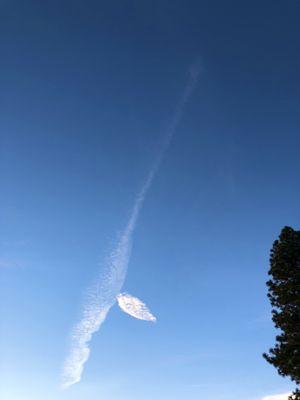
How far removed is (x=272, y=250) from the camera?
1275 inches

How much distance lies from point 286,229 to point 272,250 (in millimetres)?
1910

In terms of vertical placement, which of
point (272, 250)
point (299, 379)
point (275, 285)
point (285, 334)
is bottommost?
point (299, 379)

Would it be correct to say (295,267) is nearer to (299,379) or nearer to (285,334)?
(285,334)

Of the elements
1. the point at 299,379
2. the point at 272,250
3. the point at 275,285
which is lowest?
the point at 299,379

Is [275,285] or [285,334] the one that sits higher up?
[275,285]

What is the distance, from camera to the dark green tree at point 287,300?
2886 cm

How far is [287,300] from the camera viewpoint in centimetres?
3011

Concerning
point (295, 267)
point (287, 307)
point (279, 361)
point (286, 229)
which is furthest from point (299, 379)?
point (286, 229)

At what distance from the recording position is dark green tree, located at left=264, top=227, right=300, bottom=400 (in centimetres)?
2886

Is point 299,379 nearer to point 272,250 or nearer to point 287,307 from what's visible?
point 287,307

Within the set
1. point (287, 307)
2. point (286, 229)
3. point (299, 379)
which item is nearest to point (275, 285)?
point (287, 307)

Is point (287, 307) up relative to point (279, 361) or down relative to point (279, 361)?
up

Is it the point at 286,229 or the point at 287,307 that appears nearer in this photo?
the point at 287,307

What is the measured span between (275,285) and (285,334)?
11.2 feet
